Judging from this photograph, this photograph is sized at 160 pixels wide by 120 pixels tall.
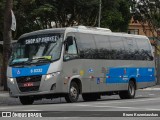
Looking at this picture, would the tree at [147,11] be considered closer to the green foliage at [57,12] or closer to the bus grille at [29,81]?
the green foliage at [57,12]

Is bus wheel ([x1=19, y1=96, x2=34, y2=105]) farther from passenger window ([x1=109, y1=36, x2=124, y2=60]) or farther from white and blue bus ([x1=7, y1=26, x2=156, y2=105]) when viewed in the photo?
passenger window ([x1=109, y1=36, x2=124, y2=60])

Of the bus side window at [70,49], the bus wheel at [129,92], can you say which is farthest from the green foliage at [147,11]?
the bus side window at [70,49]

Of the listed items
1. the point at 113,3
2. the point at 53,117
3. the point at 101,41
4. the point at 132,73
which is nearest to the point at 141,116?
the point at 53,117

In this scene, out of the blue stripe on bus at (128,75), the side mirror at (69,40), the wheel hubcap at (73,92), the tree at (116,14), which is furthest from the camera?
the tree at (116,14)

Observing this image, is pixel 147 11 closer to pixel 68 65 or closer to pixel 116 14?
pixel 116 14

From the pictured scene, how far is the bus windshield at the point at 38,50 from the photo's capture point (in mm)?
23094

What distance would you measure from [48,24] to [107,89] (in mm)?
20152

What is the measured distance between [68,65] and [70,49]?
0.67 meters

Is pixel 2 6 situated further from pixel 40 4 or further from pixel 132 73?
pixel 132 73

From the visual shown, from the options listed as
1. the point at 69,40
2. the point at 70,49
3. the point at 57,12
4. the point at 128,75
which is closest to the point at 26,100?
the point at 70,49

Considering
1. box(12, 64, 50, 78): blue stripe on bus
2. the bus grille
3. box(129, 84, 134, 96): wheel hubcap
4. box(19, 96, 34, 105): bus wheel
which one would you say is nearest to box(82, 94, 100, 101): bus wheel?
box(129, 84, 134, 96): wheel hubcap

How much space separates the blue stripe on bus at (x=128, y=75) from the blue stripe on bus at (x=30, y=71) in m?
4.62

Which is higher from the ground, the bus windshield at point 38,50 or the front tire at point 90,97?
the bus windshield at point 38,50

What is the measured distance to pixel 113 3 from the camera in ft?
149
